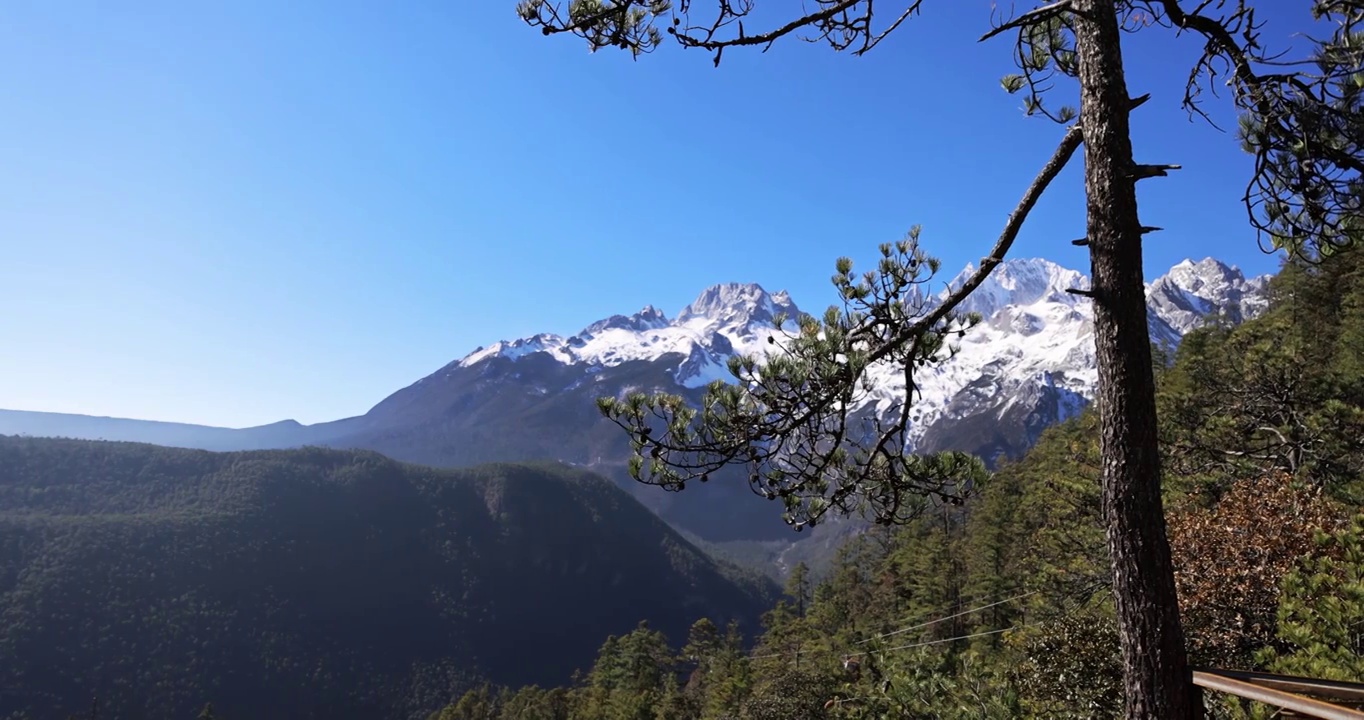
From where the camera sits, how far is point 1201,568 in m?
10.1

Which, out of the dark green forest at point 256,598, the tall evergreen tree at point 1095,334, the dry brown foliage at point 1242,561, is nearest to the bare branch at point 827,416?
the tall evergreen tree at point 1095,334

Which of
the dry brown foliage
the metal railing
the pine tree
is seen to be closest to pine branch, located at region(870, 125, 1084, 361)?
the metal railing

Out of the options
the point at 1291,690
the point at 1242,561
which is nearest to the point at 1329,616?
the point at 1242,561

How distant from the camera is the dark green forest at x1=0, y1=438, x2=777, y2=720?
121625 mm

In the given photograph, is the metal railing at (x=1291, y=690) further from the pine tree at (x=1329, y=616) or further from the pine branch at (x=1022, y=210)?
the pine tree at (x=1329, y=616)

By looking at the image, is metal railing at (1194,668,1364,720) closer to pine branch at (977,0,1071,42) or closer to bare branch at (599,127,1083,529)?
Answer: bare branch at (599,127,1083,529)

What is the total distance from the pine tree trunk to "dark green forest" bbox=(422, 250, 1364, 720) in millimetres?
1039

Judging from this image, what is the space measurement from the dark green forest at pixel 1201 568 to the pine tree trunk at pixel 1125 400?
1039 millimetres

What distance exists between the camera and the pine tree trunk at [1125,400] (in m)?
3.15

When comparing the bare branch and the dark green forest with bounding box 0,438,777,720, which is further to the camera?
the dark green forest with bounding box 0,438,777,720

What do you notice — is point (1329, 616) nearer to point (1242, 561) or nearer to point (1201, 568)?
point (1242, 561)

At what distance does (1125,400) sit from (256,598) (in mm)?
178717

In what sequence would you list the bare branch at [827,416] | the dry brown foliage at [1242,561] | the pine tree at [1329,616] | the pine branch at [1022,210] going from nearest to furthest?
the pine branch at [1022,210], the bare branch at [827,416], the pine tree at [1329,616], the dry brown foliage at [1242,561]

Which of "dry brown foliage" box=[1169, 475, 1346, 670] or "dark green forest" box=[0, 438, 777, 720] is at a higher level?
"dry brown foliage" box=[1169, 475, 1346, 670]
